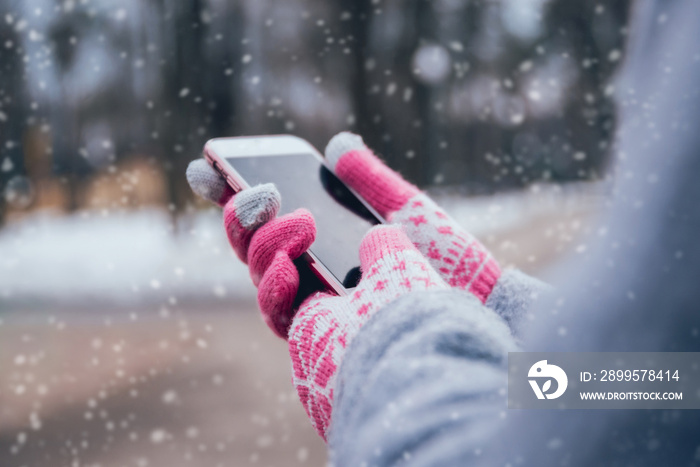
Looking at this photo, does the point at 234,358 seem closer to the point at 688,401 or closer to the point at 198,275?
the point at 198,275

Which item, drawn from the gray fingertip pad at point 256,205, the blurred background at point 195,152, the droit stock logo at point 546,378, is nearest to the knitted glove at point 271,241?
the gray fingertip pad at point 256,205

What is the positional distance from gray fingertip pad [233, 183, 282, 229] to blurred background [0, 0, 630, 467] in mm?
747

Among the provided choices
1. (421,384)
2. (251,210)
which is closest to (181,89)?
(251,210)

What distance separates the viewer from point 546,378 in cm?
21

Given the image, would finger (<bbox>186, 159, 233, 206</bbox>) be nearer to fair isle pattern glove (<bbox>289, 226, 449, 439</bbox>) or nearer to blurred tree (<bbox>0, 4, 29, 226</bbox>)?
fair isle pattern glove (<bbox>289, 226, 449, 439</bbox>)

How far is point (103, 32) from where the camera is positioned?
2.04 meters

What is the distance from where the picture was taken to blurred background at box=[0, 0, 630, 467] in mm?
1250

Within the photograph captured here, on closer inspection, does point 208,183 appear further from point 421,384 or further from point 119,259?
point 119,259

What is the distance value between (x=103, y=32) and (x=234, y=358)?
1.47 m

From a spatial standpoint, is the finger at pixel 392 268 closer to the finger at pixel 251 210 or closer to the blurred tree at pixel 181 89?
the finger at pixel 251 210

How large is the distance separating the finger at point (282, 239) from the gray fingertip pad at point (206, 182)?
4.1 inches

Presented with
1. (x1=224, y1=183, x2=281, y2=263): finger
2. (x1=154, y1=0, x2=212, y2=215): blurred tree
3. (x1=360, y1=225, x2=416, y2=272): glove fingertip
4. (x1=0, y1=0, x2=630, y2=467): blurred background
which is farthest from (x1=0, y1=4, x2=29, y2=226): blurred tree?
(x1=360, y1=225, x2=416, y2=272): glove fingertip

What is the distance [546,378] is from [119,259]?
2.24 m

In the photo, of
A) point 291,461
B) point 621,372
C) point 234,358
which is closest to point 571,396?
point 621,372
